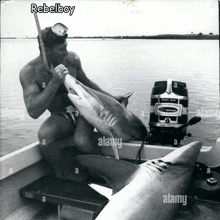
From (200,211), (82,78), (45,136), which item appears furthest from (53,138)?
(200,211)

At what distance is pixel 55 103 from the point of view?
2186 mm

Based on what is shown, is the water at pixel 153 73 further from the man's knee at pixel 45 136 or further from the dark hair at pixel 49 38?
the man's knee at pixel 45 136

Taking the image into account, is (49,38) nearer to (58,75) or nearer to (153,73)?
(58,75)

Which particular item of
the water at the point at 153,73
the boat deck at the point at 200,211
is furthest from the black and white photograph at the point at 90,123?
the water at the point at 153,73

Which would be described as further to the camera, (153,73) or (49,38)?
(153,73)

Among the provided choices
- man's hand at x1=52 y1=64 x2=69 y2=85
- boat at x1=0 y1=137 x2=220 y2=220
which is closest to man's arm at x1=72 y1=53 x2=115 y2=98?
man's hand at x1=52 y1=64 x2=69 y2=85

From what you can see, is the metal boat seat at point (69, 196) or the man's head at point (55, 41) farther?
the man's head at point (55, 41)

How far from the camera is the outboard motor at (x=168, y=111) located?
7.14 ft

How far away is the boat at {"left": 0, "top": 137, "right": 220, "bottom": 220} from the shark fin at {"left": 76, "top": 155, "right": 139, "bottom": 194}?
47cm

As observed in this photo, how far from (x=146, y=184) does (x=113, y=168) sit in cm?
20

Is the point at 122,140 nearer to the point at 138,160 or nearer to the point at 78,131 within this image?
the point at 138,160

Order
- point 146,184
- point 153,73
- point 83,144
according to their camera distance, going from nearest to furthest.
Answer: point 146,184, point 83,144, point 153,73

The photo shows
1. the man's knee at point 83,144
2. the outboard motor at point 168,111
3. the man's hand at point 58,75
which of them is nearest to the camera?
the man's hand at point 58,75

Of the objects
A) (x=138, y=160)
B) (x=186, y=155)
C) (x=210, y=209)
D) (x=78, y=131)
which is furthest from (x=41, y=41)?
(x=210, y=209)
